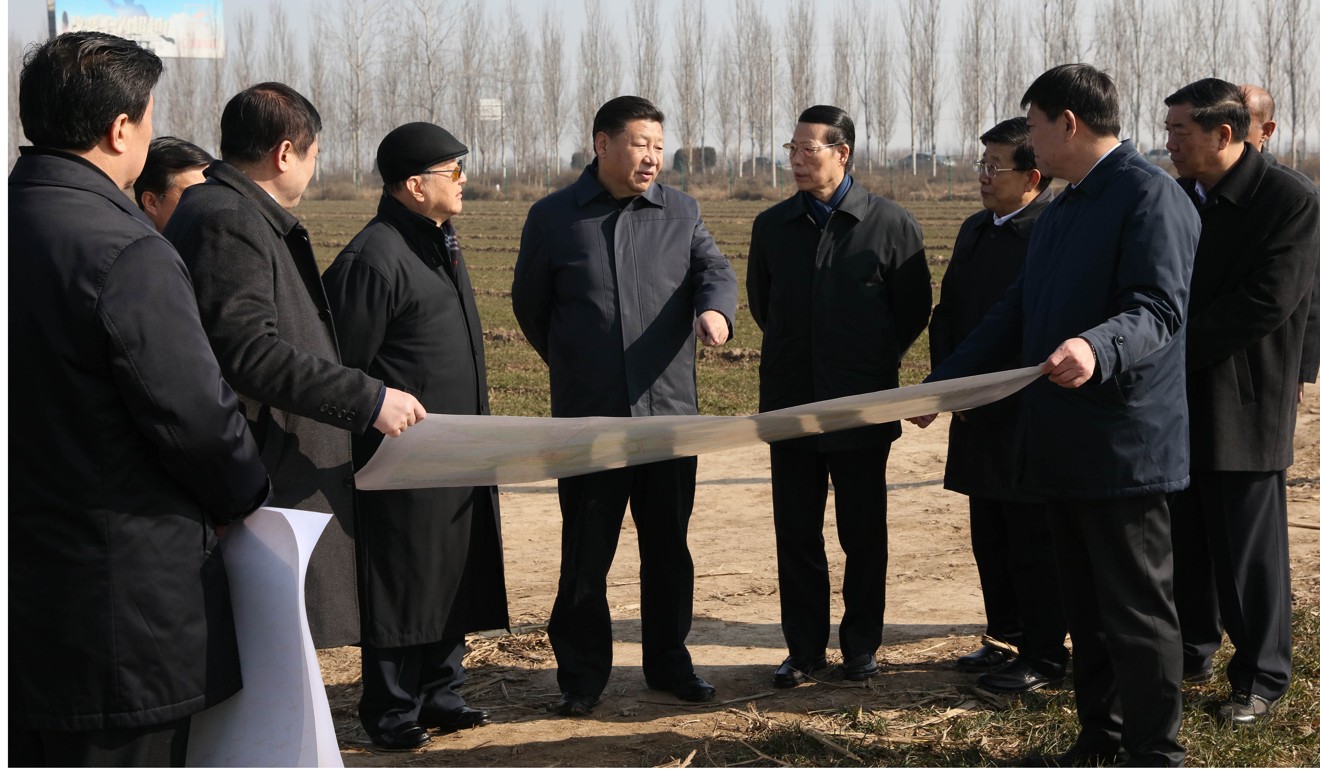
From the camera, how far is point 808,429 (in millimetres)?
4113

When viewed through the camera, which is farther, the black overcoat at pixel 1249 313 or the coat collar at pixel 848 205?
the coat collar at pixel 848 205

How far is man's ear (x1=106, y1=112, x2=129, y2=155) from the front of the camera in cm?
275

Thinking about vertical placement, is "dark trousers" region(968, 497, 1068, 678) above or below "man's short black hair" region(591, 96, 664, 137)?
below

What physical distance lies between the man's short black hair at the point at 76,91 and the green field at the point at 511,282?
25.2 ft

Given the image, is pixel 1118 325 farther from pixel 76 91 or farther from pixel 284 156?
pixel 76 91

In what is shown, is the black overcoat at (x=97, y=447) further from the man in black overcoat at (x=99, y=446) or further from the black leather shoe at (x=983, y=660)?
the black leather shoe at (x=983, y=660)

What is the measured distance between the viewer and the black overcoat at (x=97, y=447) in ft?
8.43

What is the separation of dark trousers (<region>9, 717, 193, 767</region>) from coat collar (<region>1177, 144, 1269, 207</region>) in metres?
3.64

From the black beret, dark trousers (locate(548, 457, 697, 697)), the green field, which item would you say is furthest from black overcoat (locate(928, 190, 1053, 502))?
the green field

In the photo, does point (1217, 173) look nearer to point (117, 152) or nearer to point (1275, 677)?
point (1275, 677)

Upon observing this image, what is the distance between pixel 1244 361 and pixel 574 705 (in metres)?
2.61

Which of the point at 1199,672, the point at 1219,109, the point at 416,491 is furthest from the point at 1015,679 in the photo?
the point at 416,491

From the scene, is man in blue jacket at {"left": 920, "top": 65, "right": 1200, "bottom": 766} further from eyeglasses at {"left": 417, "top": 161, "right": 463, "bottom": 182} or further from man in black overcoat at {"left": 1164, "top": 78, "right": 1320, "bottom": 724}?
eyeglasses at {"left": 417, "top": 161, "right": 463, "bottom": 182}

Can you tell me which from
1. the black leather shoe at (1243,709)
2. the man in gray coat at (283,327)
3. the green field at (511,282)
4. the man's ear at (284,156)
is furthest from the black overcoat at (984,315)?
the green field at (511,282)
